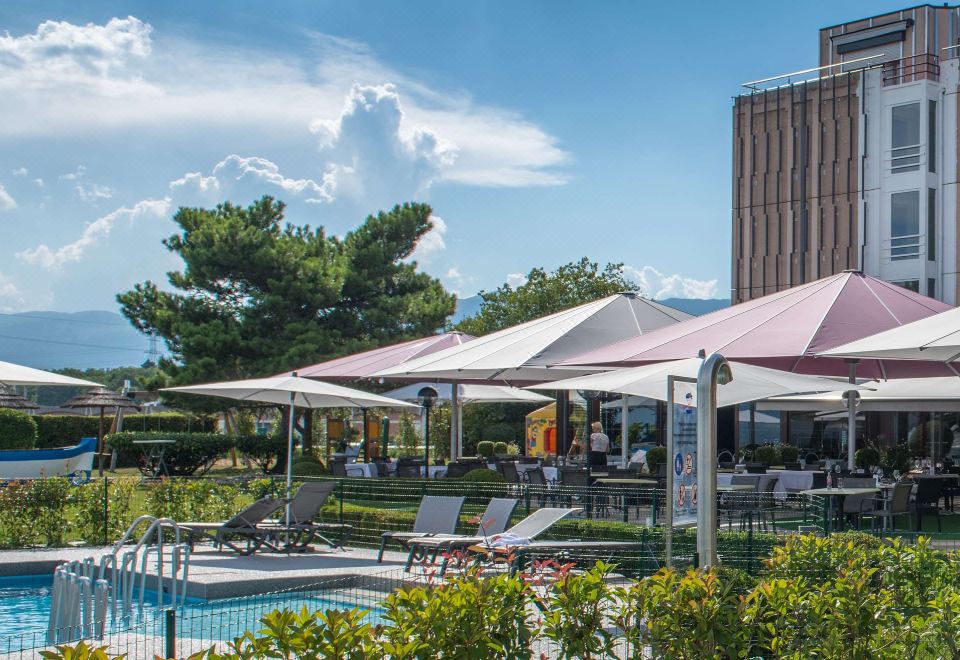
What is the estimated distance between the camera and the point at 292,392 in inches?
652

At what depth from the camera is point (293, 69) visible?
1623 cm

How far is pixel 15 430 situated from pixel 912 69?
102ft

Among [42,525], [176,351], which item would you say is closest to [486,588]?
[42,525]

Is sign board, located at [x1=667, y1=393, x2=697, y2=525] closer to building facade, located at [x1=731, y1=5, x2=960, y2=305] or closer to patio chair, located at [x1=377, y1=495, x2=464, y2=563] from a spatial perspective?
patio chair, located at [x1=377, y1=495, x2=464, y2=563]

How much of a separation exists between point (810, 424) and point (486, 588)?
3759 cm

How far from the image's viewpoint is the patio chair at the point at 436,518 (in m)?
13.4

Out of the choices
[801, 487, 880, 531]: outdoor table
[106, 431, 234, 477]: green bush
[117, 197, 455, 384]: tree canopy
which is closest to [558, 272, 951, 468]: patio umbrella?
[801, 487, 880, 531]: outdoor table

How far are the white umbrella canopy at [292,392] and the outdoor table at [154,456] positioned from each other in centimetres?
1207

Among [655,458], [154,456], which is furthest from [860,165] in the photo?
[154,456]

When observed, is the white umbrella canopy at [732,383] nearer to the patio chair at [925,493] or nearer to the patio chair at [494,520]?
the patio chair at [494,520]

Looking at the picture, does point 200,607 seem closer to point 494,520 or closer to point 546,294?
point 494,520

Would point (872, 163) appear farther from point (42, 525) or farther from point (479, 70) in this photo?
point (42, 525)

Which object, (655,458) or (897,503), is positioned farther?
(655,458)

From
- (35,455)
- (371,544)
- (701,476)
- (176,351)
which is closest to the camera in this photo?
(701,476)
